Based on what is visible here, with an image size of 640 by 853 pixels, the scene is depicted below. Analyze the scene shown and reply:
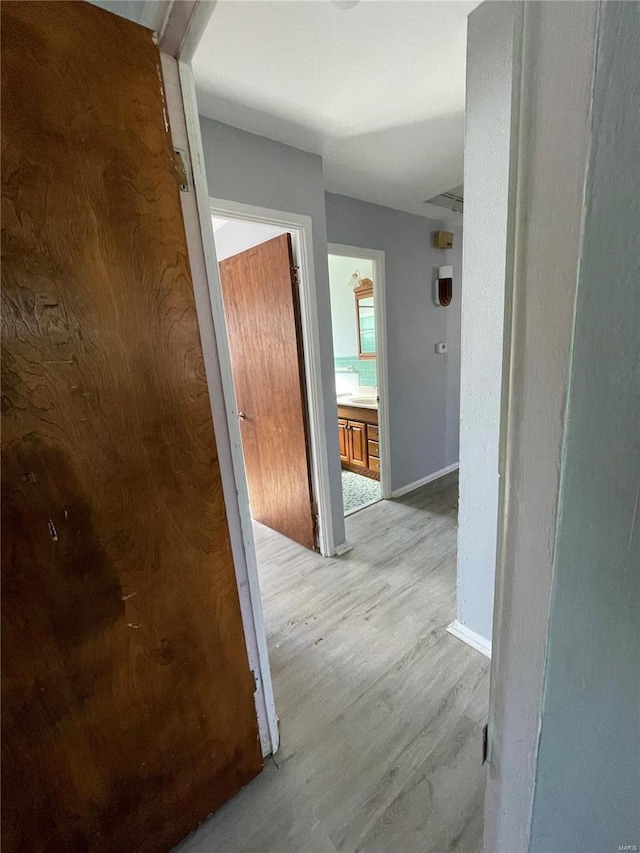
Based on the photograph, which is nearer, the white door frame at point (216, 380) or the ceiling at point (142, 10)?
the ceiling at point (142, 10)

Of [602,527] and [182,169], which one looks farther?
[182,169]

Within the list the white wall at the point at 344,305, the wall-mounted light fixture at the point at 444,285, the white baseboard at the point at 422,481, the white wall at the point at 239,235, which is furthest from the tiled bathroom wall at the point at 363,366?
the white wall at the point at 239,235

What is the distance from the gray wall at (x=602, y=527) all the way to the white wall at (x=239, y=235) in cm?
190

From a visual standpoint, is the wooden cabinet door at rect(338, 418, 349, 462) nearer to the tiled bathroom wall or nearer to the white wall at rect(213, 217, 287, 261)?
the tiled bathroom wall

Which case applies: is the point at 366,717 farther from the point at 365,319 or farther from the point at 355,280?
the point at 355,280

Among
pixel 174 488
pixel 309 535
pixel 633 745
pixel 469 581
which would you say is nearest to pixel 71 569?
pixel 174 488

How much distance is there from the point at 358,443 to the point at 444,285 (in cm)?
168

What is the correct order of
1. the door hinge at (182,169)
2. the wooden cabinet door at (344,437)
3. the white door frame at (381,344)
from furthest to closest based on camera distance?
the wooden cabinet door at (344,437) < the white door frame at (381,344) < the door hinge at (182,169)

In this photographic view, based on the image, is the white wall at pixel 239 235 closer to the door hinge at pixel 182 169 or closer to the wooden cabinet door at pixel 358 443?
the door hinge at pixel 182 169

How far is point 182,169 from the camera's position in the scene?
0.88m

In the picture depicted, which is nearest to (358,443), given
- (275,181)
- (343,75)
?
(275,181)

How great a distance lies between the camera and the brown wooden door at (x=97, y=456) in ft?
2.27

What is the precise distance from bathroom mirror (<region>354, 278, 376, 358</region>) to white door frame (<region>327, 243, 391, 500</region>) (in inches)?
40.7

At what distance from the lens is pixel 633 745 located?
20.2 inches
